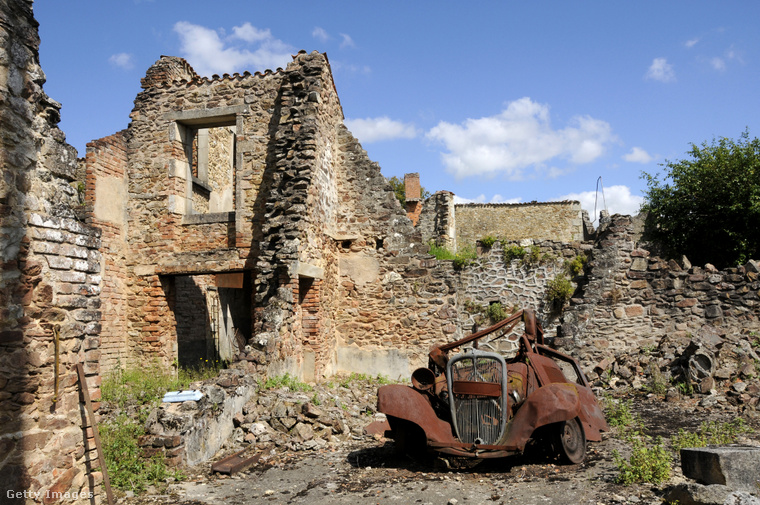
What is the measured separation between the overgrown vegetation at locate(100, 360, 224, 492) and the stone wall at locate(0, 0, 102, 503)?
3.13ft

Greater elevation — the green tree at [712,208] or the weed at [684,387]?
the green tree at [712,208]

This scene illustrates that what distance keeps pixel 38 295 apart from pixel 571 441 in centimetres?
531

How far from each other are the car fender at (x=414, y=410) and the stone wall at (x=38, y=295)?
288cm

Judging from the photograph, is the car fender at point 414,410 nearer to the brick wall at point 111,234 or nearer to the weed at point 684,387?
the weed at point 684,387

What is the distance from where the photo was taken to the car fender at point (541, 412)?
5641 mm

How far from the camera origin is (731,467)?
450 cm

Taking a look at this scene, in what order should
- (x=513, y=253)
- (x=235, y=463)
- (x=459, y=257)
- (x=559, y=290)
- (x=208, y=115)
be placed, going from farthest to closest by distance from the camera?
1. (x=459, y=257)
2. (x=513, y=253)
3. (x=559, y=290)
4. (x=208, y=115)
5. (x=235, y=463)

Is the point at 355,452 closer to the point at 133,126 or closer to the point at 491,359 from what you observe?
the point at 491,359

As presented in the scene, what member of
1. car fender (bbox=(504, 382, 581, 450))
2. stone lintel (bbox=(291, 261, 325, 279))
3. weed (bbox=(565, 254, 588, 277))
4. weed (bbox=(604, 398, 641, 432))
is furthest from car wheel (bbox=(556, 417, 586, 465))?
weed (bbox=(565, 254, 588, 277))

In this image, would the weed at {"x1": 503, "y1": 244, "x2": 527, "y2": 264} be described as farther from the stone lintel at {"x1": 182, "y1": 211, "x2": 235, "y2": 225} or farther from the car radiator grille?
the car radiator grille

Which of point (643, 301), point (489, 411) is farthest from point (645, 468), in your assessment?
point (643, 301)

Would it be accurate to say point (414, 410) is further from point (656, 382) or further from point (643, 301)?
point (643, 301)

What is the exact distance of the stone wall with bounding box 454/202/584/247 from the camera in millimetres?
22855

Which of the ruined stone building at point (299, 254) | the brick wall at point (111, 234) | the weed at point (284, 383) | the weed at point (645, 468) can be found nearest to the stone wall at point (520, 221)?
the ruined stone building at point (299, 254)
